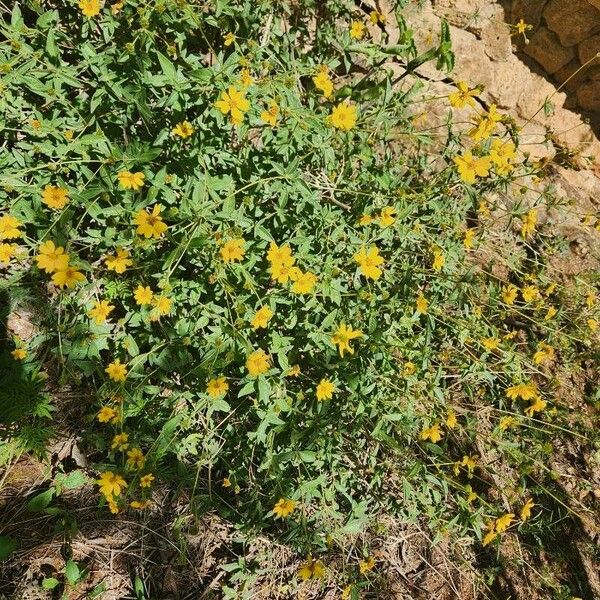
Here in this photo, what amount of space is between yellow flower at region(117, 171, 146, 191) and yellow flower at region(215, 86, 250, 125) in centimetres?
40

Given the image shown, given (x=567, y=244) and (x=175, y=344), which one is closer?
(x=175, y=344)

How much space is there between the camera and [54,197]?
2.05m

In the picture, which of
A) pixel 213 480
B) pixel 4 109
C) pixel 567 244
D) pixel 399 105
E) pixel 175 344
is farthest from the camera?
pixel 567 244

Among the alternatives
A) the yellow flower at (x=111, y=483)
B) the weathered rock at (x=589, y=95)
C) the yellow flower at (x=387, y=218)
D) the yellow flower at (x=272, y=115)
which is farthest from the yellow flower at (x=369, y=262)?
the weathered rock at (x=589, y=95)

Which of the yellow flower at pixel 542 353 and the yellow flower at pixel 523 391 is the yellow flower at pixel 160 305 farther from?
the yellow flower at pixel 542 353

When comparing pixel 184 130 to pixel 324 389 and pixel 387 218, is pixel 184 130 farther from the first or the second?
pixel 324 389

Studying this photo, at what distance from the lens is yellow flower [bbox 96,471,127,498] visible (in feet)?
7.06

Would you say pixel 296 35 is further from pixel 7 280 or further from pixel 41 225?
pixel 7 280

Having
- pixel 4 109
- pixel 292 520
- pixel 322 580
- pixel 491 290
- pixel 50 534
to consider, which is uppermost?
pixel 491 290

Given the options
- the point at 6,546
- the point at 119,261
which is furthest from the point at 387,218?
the point at 6,546

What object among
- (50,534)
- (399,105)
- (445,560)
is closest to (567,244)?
(399,105)

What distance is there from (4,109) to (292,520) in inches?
83.6

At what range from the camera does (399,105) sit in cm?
242

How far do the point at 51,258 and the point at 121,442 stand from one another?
0.80 metres
